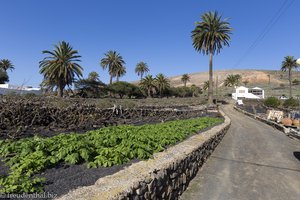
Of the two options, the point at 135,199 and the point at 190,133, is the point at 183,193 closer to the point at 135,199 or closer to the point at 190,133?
the point at 135,199

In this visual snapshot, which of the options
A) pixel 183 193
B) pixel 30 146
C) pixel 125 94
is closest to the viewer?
pixel 30 146

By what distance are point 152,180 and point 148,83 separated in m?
75.1

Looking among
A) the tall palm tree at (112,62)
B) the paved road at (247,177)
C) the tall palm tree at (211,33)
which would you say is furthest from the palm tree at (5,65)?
the paved road at (247,177)

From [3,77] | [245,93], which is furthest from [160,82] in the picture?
[3,77]

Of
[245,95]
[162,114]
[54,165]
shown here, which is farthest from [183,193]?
[245,95]

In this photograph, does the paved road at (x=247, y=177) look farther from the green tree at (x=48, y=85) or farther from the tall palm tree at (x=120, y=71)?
the tall palm tree at (x=120, y=71)

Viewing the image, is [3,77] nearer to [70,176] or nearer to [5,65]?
[5,65]

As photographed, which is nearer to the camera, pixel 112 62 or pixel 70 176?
pixel 70 176

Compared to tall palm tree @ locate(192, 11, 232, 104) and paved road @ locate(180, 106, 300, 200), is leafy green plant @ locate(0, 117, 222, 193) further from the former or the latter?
tall palm tree @ locate(192, 11, 232, 104)

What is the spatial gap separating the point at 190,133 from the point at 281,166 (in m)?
3.63

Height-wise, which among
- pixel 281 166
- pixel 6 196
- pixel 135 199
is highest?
pixel 6 196

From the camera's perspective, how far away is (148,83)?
79.5 metres

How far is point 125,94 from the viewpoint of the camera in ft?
237

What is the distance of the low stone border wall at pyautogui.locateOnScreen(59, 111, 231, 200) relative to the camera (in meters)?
3.72
